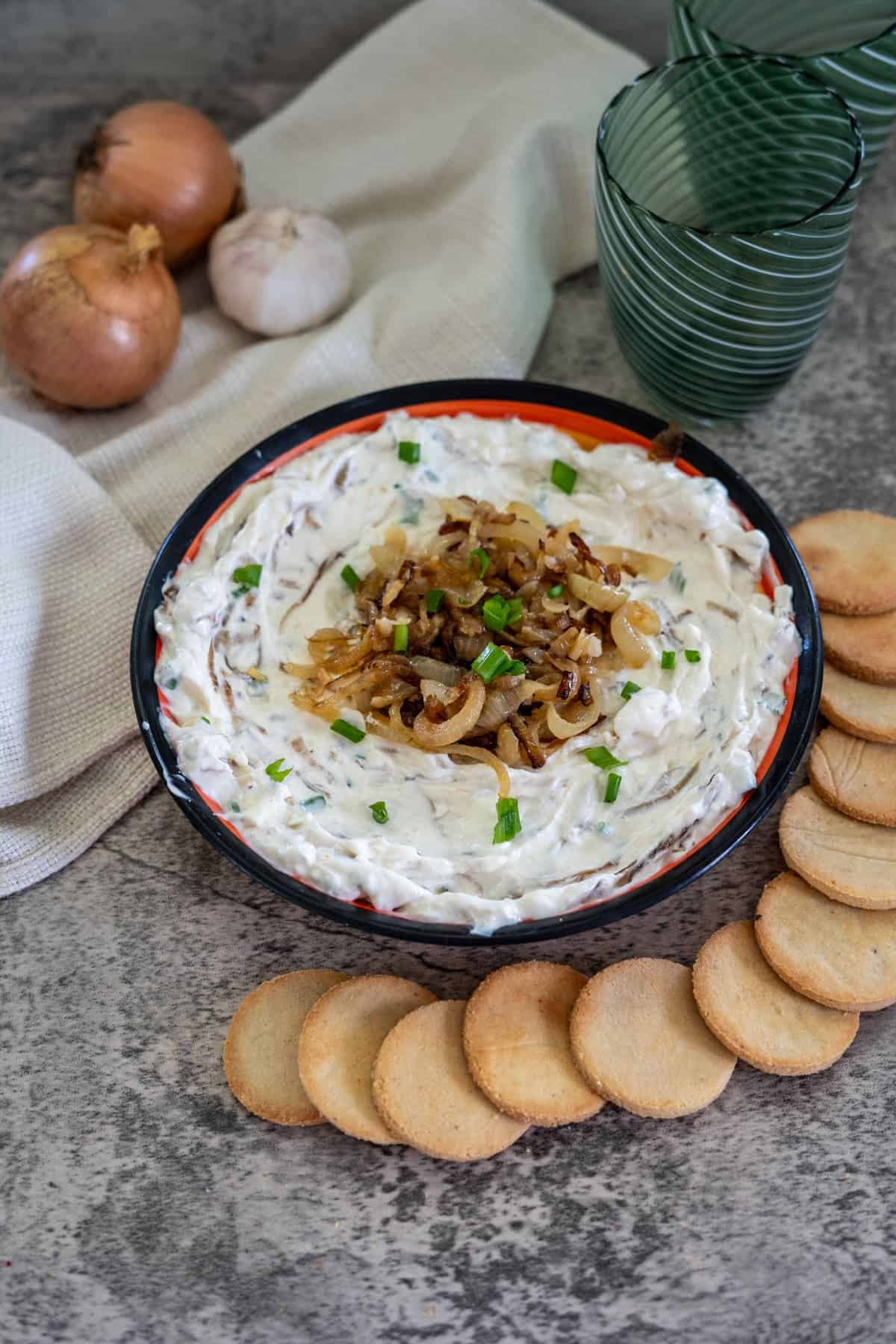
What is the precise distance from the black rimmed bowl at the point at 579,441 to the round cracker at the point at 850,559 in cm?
22

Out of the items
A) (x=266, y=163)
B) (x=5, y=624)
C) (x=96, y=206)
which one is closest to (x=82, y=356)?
(x=96, y=206)

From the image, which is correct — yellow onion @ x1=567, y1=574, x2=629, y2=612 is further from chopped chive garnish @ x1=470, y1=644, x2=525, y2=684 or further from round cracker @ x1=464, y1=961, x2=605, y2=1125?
round cracker @ x1=464, y1=961, x2=605, y2=1125

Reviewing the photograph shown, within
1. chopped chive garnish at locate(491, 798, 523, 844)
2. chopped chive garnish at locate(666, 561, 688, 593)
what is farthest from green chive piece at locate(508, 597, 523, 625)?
chopped chive garnish at locate(491, 798, 523, 844)

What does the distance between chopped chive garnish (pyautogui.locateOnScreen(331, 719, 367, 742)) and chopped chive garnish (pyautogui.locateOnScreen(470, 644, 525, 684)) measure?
274mm

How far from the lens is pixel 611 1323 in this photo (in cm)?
238

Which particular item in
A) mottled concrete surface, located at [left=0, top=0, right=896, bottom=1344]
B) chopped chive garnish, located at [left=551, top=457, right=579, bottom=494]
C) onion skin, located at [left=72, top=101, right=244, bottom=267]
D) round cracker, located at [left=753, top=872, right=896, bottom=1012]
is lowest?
mottled concrete surface, located at [left=0, top=0, right=896, bottom=1344]

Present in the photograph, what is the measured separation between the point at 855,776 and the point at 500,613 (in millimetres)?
837

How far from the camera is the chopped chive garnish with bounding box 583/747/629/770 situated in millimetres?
2674

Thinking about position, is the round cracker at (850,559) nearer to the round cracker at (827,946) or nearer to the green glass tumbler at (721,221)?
the green glass tumbler at (721,221)

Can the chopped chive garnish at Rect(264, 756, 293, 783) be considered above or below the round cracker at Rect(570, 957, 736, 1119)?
above

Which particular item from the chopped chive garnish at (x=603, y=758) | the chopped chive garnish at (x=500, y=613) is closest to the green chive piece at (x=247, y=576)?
the chopped chive garnish at (x=500, y=613)

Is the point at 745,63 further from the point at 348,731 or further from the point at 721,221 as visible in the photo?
the point at 348,731

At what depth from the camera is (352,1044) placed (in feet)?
8.45

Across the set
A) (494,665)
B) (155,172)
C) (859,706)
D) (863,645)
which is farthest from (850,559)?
(155,172)
